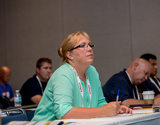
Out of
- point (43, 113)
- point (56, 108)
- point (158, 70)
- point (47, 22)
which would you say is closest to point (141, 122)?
point (56, 108)

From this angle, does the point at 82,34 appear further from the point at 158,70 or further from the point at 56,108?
the point at 158,70

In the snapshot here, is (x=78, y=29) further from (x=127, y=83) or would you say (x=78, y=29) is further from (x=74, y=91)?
(x=74, y=91)

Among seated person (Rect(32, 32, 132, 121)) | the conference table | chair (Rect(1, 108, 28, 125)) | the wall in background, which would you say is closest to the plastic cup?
seated person (Rect(32, 32, 132, 121))

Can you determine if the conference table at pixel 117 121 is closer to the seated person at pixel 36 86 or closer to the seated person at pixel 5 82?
the seated person at pixel 36 86

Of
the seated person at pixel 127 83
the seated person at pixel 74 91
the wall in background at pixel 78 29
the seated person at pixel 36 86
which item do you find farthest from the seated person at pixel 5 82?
the seated person at pixel 74 91

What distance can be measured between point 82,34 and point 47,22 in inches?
171

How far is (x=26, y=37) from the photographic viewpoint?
6.53 metres

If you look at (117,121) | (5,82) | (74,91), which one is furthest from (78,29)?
(117,121)

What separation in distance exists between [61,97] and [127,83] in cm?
137

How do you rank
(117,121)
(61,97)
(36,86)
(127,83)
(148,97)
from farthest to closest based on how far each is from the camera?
(36,86), (127,83), (148,97), (61,97), (117,121)

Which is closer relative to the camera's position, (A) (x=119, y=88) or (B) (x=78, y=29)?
(A) (x=119, y=88)

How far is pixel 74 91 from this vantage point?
1884 millimetres

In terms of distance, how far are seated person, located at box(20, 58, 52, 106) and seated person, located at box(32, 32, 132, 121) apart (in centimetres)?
203

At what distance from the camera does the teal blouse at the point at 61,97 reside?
1.71m
